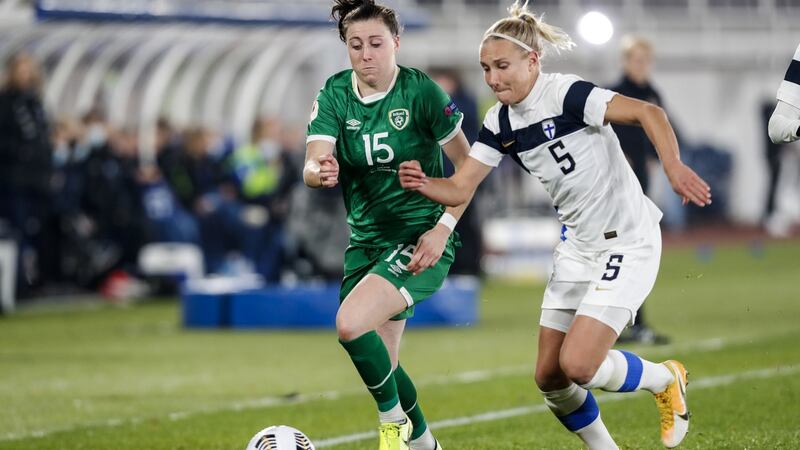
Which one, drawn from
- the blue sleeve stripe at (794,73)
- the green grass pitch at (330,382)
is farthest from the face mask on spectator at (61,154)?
the blue sleeve stripe at (794,73)

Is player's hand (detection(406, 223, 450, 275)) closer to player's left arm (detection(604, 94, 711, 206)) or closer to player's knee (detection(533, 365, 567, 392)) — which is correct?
player's knee (detection(533, 365, 567, 392))

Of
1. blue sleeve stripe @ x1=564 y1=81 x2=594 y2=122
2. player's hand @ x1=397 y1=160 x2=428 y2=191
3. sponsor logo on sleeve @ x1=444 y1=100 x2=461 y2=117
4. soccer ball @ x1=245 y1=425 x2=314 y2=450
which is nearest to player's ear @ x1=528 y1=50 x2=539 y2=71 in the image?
blue sleeve stripe @ x1=564 y1=81 x2=594 y2=122

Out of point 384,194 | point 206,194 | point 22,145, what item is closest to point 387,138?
point 384,194

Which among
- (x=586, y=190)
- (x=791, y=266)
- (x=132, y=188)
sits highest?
(x=586, y=190)

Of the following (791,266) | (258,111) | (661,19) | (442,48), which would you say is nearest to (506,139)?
(258,111)

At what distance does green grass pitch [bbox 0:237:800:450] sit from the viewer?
798cm

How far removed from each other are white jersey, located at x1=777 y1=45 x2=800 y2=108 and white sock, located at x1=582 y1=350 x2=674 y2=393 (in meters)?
1.36

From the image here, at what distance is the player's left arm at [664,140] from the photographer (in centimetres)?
591

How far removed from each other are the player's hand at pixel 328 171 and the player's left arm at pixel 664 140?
1.21m

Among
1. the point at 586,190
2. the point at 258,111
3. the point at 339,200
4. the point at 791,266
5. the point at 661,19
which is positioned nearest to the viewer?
the point at 586,190

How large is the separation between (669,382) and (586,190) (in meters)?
0.99

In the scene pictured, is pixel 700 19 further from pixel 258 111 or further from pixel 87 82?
pixel 87 82

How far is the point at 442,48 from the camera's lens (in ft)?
124

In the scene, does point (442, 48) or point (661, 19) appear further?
point (661, 19)
